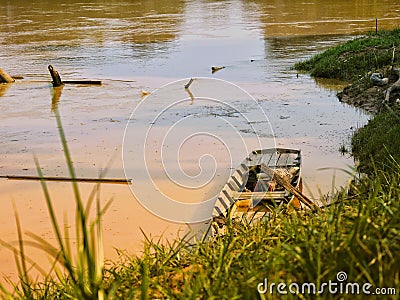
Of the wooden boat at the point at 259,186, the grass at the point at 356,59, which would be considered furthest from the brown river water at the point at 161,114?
the grass at the point at 356,59

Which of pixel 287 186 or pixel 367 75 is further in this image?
pixel 367 75

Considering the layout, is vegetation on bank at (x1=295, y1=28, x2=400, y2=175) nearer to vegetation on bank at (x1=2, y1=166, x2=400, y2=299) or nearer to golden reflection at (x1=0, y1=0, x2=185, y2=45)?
vegetation on bank at (x1=2, y1=166, x2=400, y2=299)

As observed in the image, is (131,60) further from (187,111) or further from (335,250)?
(335,250)

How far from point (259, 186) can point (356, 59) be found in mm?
13137

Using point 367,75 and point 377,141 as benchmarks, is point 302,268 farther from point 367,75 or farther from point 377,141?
point 367,75

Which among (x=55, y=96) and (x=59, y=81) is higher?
(x=59, y=81)

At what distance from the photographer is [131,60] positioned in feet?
96.4

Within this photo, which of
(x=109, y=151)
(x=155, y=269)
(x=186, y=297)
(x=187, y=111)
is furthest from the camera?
(x=187, y=111)

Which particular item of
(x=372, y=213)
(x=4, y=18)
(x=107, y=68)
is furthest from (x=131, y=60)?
(x=372, y=213)

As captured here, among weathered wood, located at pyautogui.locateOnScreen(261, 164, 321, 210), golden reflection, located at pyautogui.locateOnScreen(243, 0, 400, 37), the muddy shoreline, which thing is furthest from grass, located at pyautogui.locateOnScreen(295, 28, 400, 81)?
golden reflection, located at pyautogui.locateOnScreen(243, 0, 400, 37)

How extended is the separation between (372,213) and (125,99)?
17554 millimetres

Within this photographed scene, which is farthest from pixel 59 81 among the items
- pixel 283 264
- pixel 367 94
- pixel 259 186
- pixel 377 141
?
pixel 283 264

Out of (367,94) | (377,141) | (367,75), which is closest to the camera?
(377,141)

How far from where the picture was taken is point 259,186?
32.2 ft
